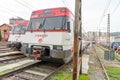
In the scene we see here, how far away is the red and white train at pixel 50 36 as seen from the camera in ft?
23.9

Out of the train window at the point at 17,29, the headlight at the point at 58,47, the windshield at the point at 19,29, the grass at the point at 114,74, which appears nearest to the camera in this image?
the headlight at the point at 58,47

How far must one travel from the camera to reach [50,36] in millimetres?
7566

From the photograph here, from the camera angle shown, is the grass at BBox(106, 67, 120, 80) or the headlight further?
the grass at BBox(106, 67, 120, 80)

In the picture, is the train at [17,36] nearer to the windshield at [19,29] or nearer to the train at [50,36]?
the windshield at [19,29]

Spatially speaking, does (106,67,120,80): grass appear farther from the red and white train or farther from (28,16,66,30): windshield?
(28,16,66,30): windshield

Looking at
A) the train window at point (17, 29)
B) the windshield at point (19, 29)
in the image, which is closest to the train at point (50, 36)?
the windshield at point (19, 29)

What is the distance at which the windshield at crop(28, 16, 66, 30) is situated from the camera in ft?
24.9

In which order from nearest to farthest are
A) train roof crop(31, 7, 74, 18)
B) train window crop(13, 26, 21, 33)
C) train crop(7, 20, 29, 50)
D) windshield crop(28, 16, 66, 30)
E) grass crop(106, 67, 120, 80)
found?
grass crop(106, 67, 120, 80), windshield crop(28, 16, 66, 30), train roof crop(31, 7, 74, 18), train crop(7, 20, 29, 50), train window crop(13, 26, 21, 33)

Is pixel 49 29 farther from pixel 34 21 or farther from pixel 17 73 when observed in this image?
pixel 17 73

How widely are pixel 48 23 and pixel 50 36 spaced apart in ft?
2.81

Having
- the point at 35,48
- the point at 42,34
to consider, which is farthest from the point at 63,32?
the point at 35,48

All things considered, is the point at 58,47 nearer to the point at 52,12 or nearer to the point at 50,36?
the point at 50,36

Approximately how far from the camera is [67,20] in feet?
25.1

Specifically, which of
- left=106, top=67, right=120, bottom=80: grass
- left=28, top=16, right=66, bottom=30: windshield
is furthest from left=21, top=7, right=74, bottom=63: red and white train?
left=106, top=67, right=120, bottom=80: grass
